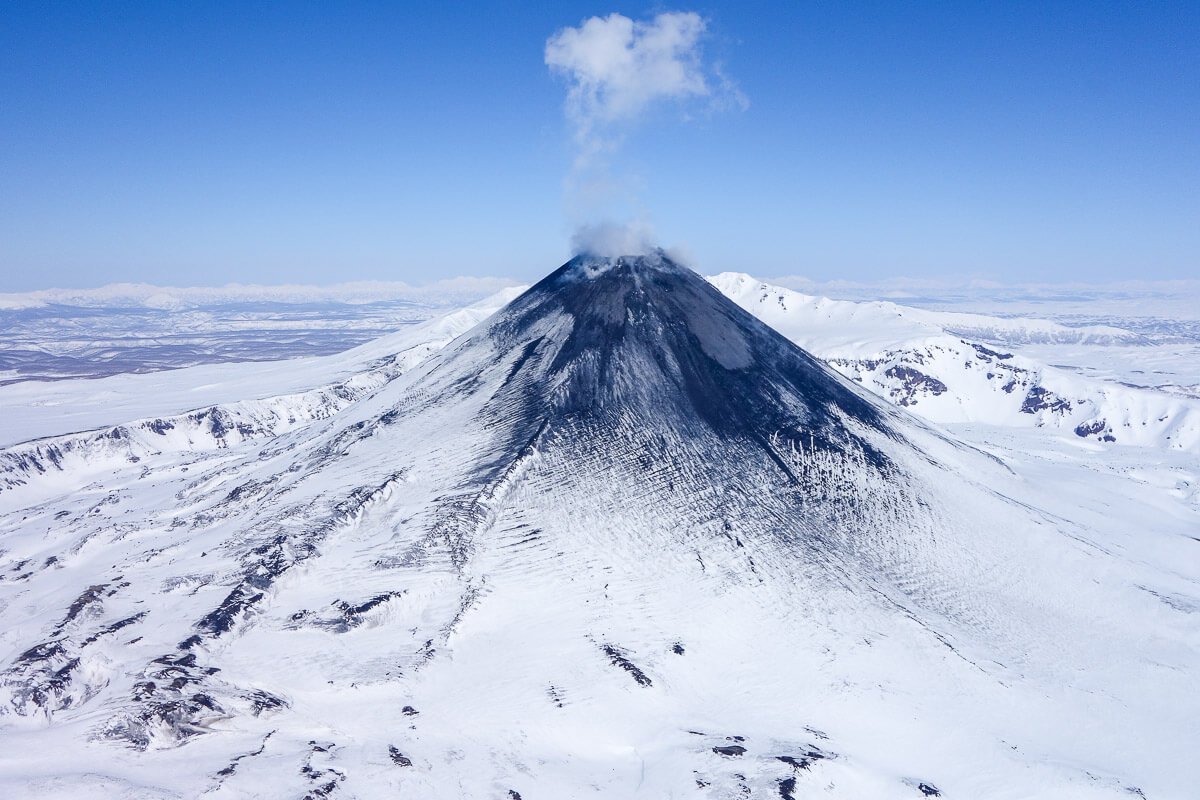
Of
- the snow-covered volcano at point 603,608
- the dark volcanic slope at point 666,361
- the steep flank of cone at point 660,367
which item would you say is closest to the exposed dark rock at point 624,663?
the snow-covered volcano at point 603,608

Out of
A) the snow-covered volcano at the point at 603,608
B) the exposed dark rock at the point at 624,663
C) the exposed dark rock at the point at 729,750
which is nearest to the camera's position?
the snow-covered volcano at the point at 603,608

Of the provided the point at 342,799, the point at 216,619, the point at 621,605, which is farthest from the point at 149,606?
the point at 621,605

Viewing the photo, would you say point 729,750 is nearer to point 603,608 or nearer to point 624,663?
point 624,663

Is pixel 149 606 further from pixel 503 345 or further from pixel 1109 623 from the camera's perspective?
pixel 1109 623

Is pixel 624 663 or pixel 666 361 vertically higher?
pixel 666 361

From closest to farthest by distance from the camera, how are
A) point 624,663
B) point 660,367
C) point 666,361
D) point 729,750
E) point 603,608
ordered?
point 729,750 < point 624,663 < point 603,608 < point 660,367 < point 666,361

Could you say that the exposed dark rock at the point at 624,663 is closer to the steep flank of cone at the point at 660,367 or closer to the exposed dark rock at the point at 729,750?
the exposed dark rock at the point at 729,750

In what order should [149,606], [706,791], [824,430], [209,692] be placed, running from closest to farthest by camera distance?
[706,791] → [209,692] → [149,606] → [824,430]

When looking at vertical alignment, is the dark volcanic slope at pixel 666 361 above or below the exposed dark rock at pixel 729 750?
above

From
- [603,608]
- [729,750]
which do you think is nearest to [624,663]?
[603,608]
